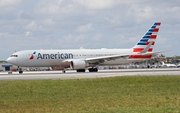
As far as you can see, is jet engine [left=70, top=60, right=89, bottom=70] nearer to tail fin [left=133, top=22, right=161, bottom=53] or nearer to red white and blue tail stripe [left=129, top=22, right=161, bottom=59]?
red white and blue tail stripe [left=129, top=22, right=161, bottom=59]

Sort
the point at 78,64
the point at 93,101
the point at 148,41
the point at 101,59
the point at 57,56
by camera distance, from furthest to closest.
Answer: the point at 148,41 < the point at 101,59 < the point at 57,56 < the point at 78,64 < the point at 93,101

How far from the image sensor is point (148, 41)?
6894cm

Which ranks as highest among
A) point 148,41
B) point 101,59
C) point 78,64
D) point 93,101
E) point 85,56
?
point 148,41

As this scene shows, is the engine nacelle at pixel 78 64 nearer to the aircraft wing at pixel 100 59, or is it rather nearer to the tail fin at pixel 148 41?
the aircraft wing at pixel 100 59

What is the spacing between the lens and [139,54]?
2618 inches

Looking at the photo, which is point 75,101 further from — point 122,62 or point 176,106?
point 122,62

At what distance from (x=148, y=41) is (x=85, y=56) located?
11.0 metres

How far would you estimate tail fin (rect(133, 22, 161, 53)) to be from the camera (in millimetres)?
68062

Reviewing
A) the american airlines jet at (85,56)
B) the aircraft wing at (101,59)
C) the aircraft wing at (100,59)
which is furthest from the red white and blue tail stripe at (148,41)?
the aircraft wing at (100,59)

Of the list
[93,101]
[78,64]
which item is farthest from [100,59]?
[93,101]

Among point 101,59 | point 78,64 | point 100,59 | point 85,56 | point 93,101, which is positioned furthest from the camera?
point 85,56

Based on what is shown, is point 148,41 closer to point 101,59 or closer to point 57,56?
point 101,59

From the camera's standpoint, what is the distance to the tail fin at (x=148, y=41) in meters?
68.1

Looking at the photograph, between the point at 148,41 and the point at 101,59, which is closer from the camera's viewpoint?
the point at 101,59
